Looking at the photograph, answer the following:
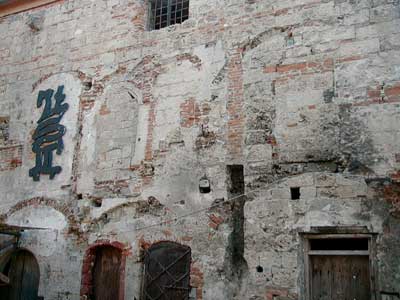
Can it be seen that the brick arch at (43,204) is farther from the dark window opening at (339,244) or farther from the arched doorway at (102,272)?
the dark window opening at (339,244)

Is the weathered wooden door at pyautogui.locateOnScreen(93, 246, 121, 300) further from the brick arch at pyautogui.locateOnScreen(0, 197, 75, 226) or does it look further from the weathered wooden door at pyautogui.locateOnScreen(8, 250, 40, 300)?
the weathered wooden door at pyautogui.locateOnScreen(8, 250, 40, 300)

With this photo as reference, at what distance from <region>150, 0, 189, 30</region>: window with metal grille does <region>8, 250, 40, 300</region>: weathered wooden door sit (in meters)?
5.29

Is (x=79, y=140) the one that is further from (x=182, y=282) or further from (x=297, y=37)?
(x=297, y=37)

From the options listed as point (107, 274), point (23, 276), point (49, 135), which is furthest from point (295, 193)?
point (23, 276)

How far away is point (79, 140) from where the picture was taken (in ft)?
30.7

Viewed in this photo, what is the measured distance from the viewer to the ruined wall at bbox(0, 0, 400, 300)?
6.74 metres

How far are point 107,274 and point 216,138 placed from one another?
3.15m

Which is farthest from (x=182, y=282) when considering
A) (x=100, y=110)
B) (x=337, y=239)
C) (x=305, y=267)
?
(x=100, y=110)

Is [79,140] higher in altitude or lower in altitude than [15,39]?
lower

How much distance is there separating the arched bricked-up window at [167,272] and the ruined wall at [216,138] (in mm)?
160

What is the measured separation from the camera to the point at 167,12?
946 centimetres

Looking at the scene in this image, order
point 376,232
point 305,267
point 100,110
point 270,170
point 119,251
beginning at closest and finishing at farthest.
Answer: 1. point 376,232
2. point 305,267
3. point 270,170
4. point 119,251
5. point 100,110

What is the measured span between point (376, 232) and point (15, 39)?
904cm

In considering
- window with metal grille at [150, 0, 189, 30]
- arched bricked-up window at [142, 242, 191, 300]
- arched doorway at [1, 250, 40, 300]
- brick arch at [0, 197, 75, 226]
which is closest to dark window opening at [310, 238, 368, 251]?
arched bricked-up window at [142, 242, 191, 300]
